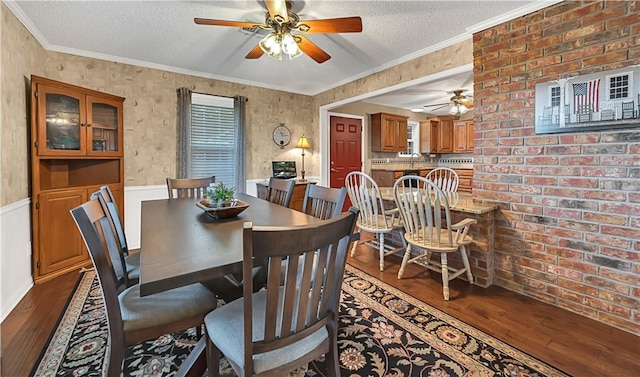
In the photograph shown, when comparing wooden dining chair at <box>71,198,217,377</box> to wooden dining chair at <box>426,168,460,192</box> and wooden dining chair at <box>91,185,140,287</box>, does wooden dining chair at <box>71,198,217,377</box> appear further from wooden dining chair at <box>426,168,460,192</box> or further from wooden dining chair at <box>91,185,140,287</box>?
wooden dining chair at <box>426,168,460,192</box>

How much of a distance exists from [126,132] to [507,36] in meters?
4.24

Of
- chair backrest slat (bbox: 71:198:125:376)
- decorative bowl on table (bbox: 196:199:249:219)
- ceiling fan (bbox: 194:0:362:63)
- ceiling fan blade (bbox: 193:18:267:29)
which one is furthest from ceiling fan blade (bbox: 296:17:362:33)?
chair backrest slat (bbox: 71:198:125:376)

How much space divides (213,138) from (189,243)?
3.28m

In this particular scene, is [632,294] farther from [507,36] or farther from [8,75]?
[8,75]

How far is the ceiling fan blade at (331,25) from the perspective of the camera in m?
2.09

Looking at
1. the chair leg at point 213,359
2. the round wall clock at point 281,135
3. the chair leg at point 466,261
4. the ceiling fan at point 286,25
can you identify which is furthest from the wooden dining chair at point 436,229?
the round wall clock at point 281,135

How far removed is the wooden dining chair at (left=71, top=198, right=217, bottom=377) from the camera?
1.06m

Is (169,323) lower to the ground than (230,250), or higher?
lower

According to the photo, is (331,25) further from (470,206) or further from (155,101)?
(155,101)

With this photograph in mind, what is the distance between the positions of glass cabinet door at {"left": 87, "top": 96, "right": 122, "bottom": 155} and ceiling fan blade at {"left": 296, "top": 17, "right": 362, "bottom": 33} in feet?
8.01

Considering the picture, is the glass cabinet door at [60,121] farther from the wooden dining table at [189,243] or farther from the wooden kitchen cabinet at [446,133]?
the wooden kitchen cabinet at [446,133]

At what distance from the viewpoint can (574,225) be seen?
213 cm

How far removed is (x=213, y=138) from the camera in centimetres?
419

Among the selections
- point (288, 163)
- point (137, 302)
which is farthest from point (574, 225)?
point (288, 163)
